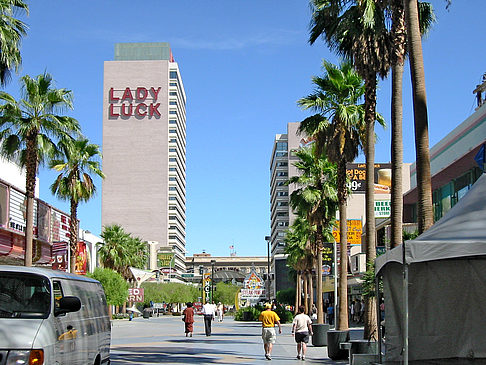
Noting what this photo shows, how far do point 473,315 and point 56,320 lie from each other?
283 inches

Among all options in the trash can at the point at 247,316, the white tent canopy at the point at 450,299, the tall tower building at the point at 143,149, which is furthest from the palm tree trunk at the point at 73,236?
the tall tower building at the point at 143,149

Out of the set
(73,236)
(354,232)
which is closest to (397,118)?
(73,236)

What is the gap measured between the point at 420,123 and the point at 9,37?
15.3 metres

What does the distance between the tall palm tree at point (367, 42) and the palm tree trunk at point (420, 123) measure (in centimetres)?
293

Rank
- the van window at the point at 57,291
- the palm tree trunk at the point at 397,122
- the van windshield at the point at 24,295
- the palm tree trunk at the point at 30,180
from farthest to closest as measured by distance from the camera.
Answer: the palm tree trunk at the point at 30,180, the palm tree trunk at the point at 397,122, the van window at the point at 57,291, the van windshield at the point at 24,295

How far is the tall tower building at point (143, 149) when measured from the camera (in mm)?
165125

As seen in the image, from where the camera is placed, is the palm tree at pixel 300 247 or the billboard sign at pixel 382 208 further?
the palm tree at pixel 300 247

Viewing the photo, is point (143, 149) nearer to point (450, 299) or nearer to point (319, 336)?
point (319, 336)

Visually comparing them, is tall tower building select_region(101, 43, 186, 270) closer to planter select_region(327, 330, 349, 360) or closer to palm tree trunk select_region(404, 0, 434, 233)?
planter select_region(327, 330, 349, 360)

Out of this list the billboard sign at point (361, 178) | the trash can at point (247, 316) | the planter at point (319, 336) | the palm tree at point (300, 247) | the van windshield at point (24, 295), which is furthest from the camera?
the trash can at point (247, 316)

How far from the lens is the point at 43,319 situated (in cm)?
933

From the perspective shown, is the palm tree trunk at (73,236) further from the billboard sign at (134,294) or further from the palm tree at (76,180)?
the billboard sign at (134,294)

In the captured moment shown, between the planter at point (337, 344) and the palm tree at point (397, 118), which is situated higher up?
the palm tree at point (397, 118)

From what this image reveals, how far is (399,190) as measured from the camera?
18078 millimetres
